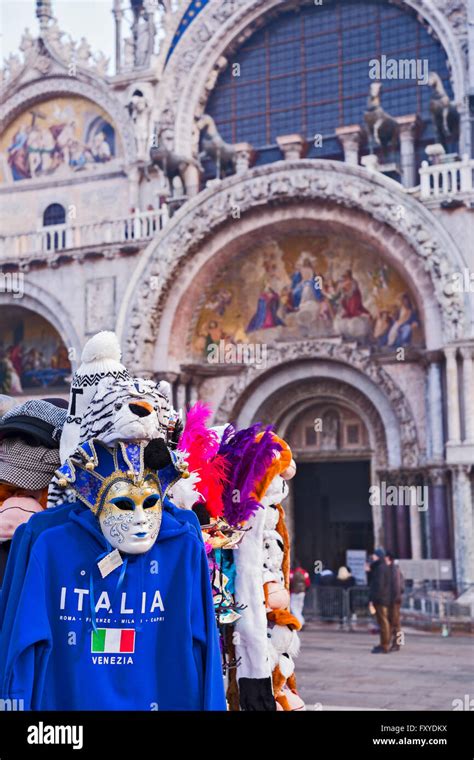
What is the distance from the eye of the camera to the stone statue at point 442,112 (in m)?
17.9

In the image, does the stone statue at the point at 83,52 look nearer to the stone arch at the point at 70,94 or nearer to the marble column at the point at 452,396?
the stone arch at the point at 70,94

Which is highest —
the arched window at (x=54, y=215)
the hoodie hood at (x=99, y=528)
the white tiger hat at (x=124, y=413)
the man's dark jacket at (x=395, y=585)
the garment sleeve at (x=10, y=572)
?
the arched window at (x=54, y=215)

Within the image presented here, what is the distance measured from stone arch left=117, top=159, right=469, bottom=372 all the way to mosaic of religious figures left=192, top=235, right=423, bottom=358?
75cm

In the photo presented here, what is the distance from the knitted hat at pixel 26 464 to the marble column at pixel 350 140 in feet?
51.1

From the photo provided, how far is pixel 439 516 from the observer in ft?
54.0

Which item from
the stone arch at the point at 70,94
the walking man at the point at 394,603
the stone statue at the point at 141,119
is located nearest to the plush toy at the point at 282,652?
the walking man at the point at 394,603

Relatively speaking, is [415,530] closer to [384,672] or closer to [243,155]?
[384,672]

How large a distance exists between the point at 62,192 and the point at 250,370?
23.1 feet

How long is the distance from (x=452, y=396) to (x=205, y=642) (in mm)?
13410

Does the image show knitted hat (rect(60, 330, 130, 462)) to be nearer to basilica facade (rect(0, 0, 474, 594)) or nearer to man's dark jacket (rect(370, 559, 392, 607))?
man's dark jacket (rect(370, 559, 392, 607))

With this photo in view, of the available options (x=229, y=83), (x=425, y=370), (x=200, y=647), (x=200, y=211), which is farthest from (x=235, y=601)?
(x=229, y=83)

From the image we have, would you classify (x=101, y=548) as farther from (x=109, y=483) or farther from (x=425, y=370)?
(x=425, y=370)

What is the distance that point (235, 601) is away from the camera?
17.6 ft

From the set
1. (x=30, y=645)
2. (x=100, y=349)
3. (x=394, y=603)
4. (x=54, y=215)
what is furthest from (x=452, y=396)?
(x=30, y=645)
